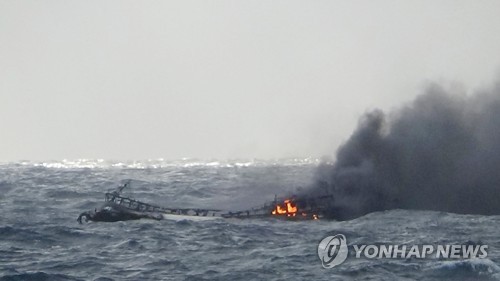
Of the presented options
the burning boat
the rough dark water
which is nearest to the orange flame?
the burning boat

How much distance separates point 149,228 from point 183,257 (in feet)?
43.5

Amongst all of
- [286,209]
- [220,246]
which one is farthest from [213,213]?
[220,246]

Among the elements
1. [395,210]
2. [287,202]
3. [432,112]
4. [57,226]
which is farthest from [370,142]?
[57,226]

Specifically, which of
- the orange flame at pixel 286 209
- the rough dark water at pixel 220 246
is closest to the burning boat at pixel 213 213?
the orange flame at pixel 286 209

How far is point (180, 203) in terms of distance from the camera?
8306cm

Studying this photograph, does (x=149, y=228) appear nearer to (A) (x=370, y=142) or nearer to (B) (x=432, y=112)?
(A) (x=370, y=142)

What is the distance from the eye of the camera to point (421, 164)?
246ft

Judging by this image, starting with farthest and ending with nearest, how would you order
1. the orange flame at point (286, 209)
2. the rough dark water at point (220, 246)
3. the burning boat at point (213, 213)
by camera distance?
the orange flame at point (286, 209), the burning boat at point (213, 213), the rough dark water at point (220, 246)

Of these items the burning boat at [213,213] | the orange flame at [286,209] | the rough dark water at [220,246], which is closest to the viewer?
the rough dark water at [220,246]

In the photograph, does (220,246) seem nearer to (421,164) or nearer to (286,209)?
(286,209)

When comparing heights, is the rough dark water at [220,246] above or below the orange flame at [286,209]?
below

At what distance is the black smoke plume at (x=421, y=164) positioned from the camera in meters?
68.4

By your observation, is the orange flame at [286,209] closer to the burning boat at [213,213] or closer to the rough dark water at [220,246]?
the burning boat at [213,213]

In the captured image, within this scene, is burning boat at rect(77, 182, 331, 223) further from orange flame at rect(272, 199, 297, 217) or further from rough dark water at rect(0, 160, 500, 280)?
rough dark water at rect(0, 160, 500, 280)
